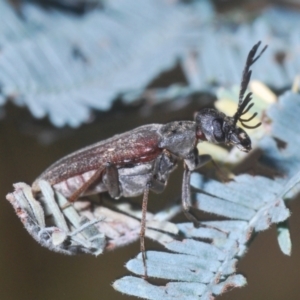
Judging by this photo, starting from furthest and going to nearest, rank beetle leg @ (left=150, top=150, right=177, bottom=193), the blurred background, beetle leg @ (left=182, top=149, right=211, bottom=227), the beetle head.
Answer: beetle leg @ (left=150, top=150, right=177, bottom=193), the blurred background, the beetle head, beetle leg @ (left=182, top=149, right=211, bottom=227)

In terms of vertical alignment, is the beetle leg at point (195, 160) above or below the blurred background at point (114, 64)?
below

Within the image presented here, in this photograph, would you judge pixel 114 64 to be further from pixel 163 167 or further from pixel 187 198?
pixel 187 198

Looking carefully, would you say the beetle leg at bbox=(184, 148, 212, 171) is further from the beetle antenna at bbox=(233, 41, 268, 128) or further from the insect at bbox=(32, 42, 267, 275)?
the beetle antenna at bbox=(233, 41, 268, 128)

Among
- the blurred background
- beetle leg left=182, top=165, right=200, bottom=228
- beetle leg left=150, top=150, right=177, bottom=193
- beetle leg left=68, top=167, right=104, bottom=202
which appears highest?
the blurred background

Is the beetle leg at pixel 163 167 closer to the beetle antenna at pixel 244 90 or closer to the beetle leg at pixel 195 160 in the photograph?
the beetle leg at pixel 195 160

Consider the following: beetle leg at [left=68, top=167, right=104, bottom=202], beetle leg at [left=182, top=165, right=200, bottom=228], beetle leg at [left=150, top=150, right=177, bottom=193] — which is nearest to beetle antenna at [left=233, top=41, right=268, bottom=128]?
beetle leg at [left=182, top=165, right=200, bottom=228]

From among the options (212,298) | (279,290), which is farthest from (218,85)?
(279,290)

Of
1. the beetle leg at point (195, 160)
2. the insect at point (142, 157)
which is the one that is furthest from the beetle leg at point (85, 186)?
the beetle leg at point (195, 160)
